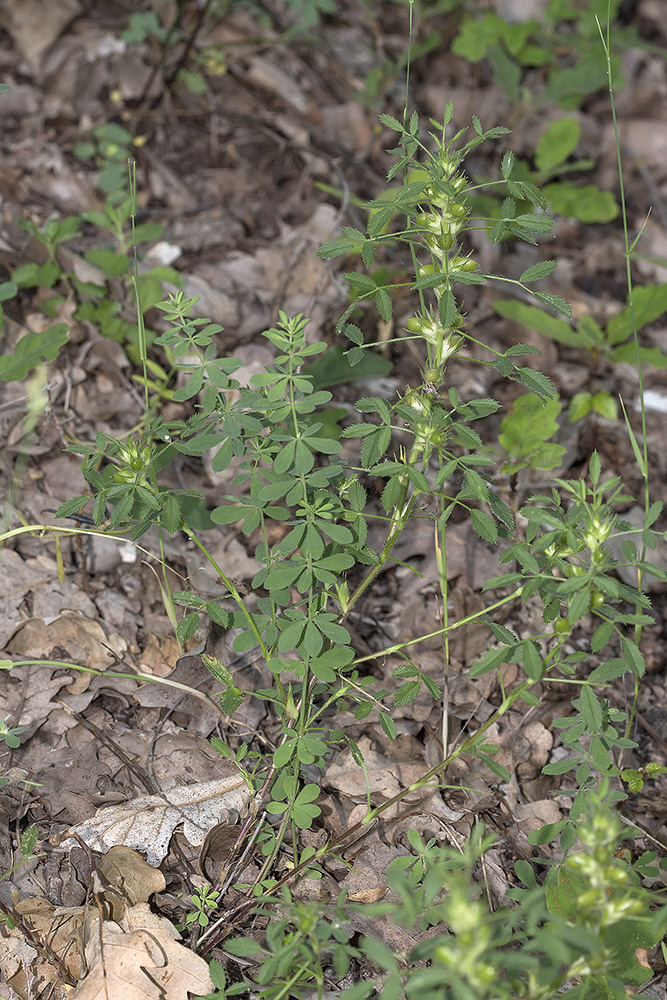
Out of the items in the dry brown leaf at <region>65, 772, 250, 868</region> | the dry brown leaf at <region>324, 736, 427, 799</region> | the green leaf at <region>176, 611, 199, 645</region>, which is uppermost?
the green leaf at <region>176, 611, 199, 645</region>

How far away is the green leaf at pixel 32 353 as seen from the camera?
8.75 ft

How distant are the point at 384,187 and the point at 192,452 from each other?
2.53 m

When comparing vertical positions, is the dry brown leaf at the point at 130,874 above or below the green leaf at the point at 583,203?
below

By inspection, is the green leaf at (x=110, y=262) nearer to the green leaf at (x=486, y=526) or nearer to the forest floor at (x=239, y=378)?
the forest floor at (x=239, y=378)

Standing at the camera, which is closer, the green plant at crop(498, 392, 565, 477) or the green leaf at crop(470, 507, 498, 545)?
the green leaf at crop(470, 507, 498, 545)

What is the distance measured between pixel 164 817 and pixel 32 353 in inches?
61.8

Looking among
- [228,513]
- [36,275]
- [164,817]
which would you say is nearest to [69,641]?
[164,817]

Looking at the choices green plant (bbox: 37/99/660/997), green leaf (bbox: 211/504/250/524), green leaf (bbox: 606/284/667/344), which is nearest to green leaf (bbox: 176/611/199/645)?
green plant (bbox: 37/99/660/997)

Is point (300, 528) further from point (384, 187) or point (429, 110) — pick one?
point (429, 110)

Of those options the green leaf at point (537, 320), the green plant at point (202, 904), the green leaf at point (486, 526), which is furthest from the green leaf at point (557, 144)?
the green plant at point (202, 904)

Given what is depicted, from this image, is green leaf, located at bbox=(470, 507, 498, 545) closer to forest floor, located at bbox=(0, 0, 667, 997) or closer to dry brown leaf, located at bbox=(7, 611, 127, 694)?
forest floor, located at bbox=(0, 0, 667, 997)

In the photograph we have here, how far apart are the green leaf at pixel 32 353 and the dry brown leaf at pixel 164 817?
1.42m

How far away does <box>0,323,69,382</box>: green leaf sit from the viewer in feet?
8.75

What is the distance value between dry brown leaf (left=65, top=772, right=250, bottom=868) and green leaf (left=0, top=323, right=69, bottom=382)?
1423mm
